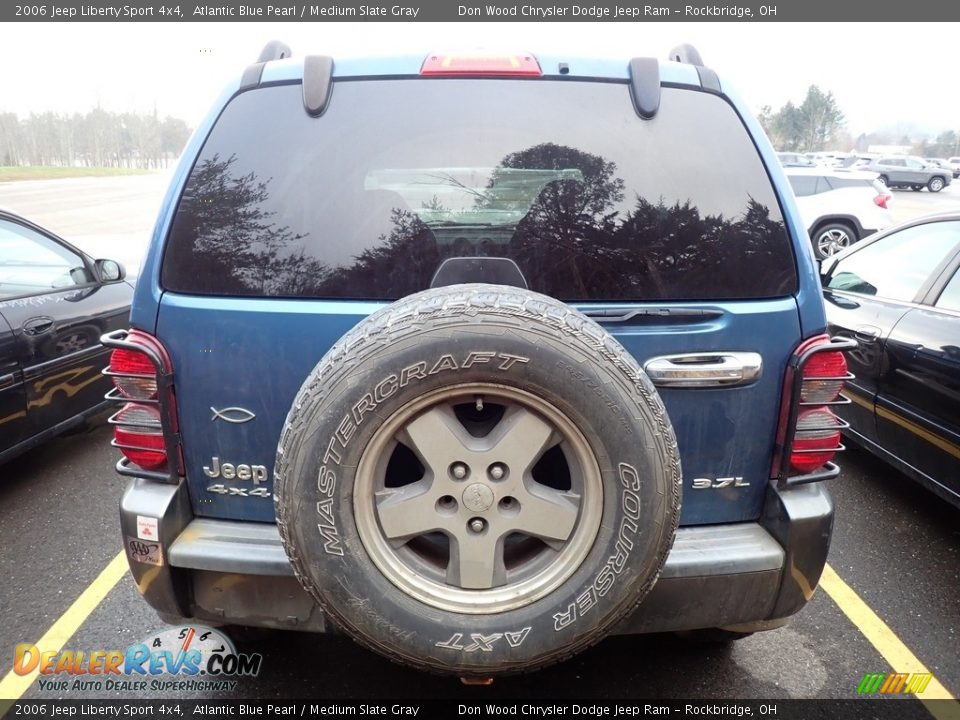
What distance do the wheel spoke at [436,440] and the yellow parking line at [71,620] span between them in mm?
1993

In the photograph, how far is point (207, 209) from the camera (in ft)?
6.32

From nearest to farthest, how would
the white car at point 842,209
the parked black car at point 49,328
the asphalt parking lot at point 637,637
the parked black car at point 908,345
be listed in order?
the asphalt parking lot at point 637,637 < the parked black car at point 908,345 < the parked black car at point 49,328 < the white car at point 842,209

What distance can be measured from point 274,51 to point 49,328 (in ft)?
8.42

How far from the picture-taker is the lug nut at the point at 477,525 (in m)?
1.61

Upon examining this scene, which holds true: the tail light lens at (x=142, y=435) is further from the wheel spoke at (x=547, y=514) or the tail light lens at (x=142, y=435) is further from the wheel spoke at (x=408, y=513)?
the wheel spoke at (x=547, y=514)

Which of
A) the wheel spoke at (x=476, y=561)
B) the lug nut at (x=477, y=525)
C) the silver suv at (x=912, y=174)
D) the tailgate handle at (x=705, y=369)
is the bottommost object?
the wheel spoke at (x=476, y=561)

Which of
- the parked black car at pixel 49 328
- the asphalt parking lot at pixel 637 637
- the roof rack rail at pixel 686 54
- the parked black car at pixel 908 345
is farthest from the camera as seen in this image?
the parked black car at pixel 49 328

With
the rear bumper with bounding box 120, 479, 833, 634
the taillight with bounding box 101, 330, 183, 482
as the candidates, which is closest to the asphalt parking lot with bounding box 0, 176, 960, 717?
the rear bumper with bounding box 120, 479, 833, 634

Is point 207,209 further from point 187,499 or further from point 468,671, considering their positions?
point 468,671

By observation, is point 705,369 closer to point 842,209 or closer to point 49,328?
point 49,328

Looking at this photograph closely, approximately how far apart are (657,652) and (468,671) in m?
1.25

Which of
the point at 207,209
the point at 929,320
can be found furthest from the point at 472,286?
the point at 929,320

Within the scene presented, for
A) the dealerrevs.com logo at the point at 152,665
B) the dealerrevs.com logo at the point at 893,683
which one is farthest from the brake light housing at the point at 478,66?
the dealerrevs.com logo at the point at 893,683

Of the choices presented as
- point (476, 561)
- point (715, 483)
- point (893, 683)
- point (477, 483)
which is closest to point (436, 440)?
point (477, 483)
